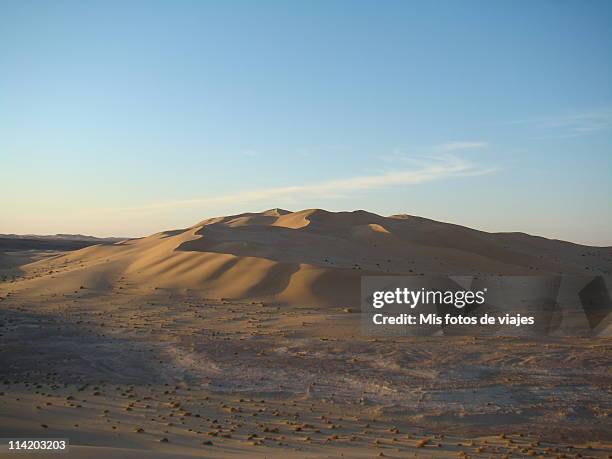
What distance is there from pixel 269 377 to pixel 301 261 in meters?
16.2

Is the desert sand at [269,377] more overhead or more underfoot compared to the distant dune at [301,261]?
more underfoot

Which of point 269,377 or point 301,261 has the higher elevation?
point 301,261

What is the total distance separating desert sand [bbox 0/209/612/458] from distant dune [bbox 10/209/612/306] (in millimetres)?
202

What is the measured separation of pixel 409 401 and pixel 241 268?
647 inches

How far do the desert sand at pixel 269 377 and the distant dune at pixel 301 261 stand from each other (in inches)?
8.0

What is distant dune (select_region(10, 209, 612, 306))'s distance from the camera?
24.6m

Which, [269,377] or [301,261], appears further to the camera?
[301,261]

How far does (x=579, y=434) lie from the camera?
31.5ft

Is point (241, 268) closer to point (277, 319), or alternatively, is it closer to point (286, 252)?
point (286, 252)

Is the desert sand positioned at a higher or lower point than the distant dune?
lower

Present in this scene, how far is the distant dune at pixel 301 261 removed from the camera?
24.6m

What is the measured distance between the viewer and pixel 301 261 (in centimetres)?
2889

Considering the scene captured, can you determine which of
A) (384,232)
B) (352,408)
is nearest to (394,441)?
(352,408)

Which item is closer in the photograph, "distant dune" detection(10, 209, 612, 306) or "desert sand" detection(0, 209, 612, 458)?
"desert sand" detection(0, 209, 612, 458)
